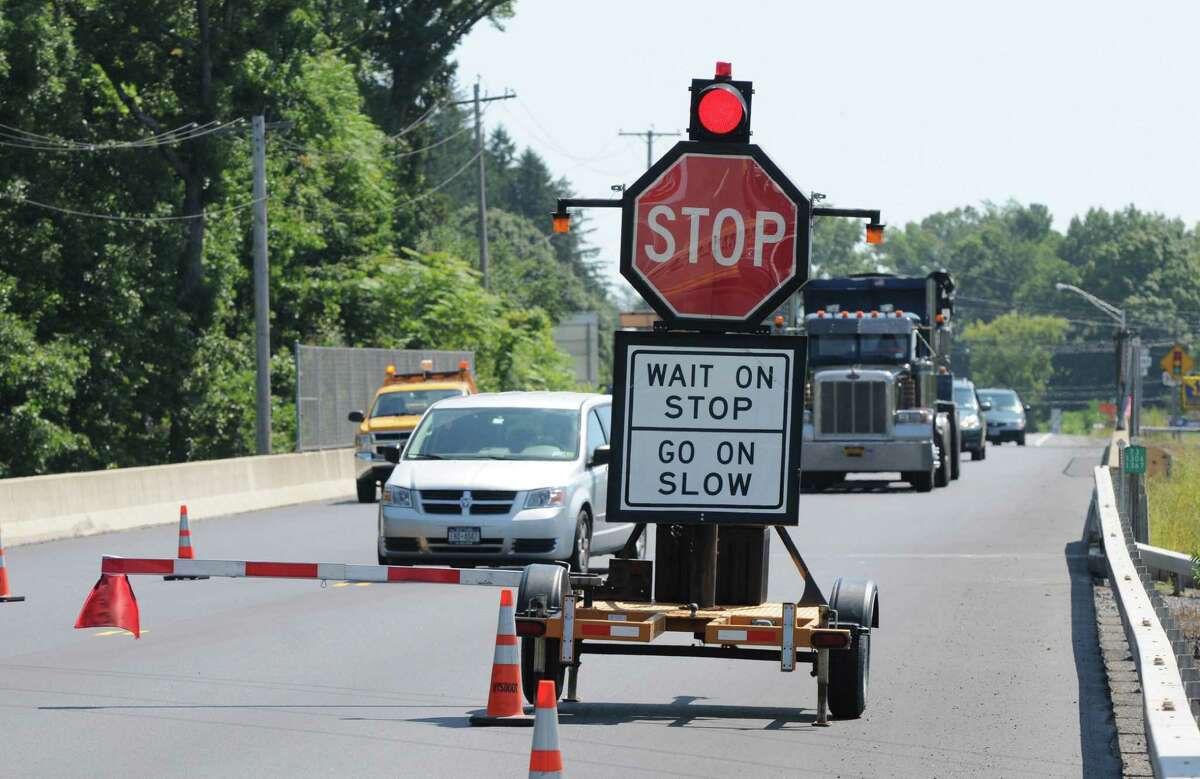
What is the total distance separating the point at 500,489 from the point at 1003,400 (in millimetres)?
48818

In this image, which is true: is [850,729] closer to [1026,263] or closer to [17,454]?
[17,454]

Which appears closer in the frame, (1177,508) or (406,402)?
(1177,508)

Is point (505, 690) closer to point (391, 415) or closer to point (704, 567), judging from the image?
point (704, 567)

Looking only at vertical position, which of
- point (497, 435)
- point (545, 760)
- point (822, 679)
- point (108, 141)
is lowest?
point (822, 679)

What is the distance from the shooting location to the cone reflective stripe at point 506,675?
9.71 metres

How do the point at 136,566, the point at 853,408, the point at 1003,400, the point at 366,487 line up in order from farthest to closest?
the point at 1003,400, the point at 853,408, the point at 366,487, the point at 136,566

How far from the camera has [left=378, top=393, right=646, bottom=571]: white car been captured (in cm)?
1717

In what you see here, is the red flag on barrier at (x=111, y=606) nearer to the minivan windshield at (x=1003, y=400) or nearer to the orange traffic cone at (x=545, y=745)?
the orange traffic cone at (x=545, y=745)

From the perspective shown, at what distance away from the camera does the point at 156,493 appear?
26.2 m

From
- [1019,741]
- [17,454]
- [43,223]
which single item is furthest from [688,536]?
[43,223]

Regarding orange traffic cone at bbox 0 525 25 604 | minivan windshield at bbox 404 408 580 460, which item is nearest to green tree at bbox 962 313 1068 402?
minivan windshield at bbox 404 408 580 460

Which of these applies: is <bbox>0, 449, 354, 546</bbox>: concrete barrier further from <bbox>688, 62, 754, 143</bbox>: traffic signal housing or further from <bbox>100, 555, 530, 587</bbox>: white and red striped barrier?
<bbox>688, 62, 754, 143</bbox>: traffic signal housing

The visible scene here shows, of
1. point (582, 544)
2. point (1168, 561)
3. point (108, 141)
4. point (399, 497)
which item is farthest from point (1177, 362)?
point (399, 497)

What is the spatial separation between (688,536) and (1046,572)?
31.1 ft
